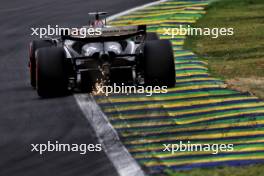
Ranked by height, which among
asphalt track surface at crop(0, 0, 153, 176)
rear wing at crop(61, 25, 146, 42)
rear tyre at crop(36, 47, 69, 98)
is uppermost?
rear wing at crop(61, 25, 146, 42)

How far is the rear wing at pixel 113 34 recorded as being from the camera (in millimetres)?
15867

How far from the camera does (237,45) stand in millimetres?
21641

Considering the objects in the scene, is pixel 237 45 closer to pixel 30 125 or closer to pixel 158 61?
pixel 158 61

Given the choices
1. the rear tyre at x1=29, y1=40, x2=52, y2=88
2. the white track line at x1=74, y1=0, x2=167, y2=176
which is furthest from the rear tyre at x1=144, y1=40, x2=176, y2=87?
the rear tyre at x1=29, y1=40, x2=52, y2=88

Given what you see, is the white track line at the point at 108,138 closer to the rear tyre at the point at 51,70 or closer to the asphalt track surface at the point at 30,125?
the asphalt track surface at the point at 30,125

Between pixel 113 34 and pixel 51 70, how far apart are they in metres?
1.30

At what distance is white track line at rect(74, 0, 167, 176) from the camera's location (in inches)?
452

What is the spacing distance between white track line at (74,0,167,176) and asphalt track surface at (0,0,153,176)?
10 centimetres

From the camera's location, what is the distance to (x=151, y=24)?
24172 mm

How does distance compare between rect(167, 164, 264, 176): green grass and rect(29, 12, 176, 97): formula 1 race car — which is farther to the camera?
rect(29, 12, 176, 97): formula 1 race car

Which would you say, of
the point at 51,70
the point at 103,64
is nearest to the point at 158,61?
the point at 103,64

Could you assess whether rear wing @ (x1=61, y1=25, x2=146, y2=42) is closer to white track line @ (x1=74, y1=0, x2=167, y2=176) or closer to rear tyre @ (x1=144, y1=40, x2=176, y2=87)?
rear tyre @ (x1=144, y1=40, x2=176, y2=87)

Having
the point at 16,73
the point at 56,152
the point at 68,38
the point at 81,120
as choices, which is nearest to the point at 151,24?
the point at 16,73

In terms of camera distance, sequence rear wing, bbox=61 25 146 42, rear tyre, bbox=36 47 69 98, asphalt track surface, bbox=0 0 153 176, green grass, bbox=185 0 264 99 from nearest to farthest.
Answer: asphalt track surface, bbox=0 0 153 176 → rear tyre, bbox=36 47 69 98 → rear wing, bbox=61 25 146 42 → green grass, bbox=185 0 264 99
